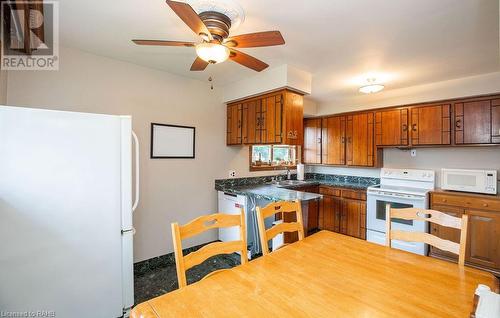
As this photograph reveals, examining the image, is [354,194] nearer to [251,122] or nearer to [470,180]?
[470,180]

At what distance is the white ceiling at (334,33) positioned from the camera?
1563mm

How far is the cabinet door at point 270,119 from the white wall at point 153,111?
741mm

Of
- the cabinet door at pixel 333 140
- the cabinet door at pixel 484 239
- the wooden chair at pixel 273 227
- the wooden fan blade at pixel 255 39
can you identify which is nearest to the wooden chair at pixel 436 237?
the wooden chair at pixel 273 227

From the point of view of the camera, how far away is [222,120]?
135 inches

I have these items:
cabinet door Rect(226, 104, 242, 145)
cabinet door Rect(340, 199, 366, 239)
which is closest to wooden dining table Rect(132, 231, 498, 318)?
cabinet door Rect(226, 104, 242, 145)

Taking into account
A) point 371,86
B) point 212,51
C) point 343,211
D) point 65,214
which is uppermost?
point 371,86

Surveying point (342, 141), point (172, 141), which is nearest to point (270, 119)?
point (172, 141)

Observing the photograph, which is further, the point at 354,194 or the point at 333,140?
the point at 333,140

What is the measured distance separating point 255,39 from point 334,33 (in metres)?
0.83

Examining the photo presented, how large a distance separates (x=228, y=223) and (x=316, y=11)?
1.56 m

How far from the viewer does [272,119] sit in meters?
2.86

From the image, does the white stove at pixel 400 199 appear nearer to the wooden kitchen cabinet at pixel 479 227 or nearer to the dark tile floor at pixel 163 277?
the wooden kitchen cabinet at pixel 479 227

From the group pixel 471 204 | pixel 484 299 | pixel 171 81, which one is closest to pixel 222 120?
pixel 171 81

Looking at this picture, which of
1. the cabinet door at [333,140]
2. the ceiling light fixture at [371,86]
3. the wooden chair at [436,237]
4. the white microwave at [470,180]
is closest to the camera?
the wooden chair at [436,237]
